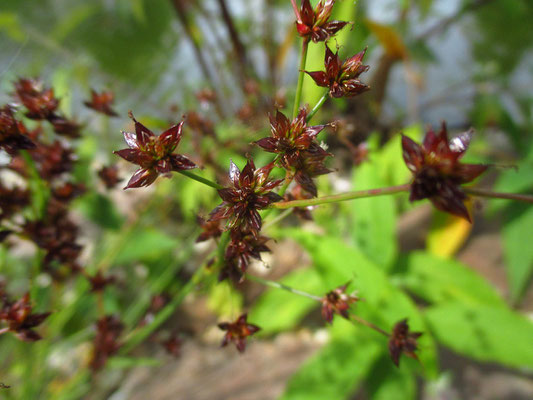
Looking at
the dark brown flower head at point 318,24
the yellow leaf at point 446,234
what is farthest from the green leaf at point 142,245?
the yellow leaf at point 446,234

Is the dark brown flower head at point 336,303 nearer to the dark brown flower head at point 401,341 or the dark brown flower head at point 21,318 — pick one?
the dark brown flower head at point 401,341

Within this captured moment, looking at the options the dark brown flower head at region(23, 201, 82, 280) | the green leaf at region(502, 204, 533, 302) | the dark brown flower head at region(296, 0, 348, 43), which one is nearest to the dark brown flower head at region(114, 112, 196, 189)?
the dark brown flower head at region(296, 0, 348, 43)

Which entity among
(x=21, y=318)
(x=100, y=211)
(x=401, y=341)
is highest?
(x=100, y=211)

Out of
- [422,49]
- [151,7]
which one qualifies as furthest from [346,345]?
[151,7]

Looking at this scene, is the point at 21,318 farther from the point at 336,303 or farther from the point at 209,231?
the point at 336,303

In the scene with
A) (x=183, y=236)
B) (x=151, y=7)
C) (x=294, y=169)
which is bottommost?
(x=294, y=169)

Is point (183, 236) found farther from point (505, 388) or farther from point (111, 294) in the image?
point (505, 388)

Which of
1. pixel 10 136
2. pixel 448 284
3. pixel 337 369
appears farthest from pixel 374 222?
pixel 10 136
